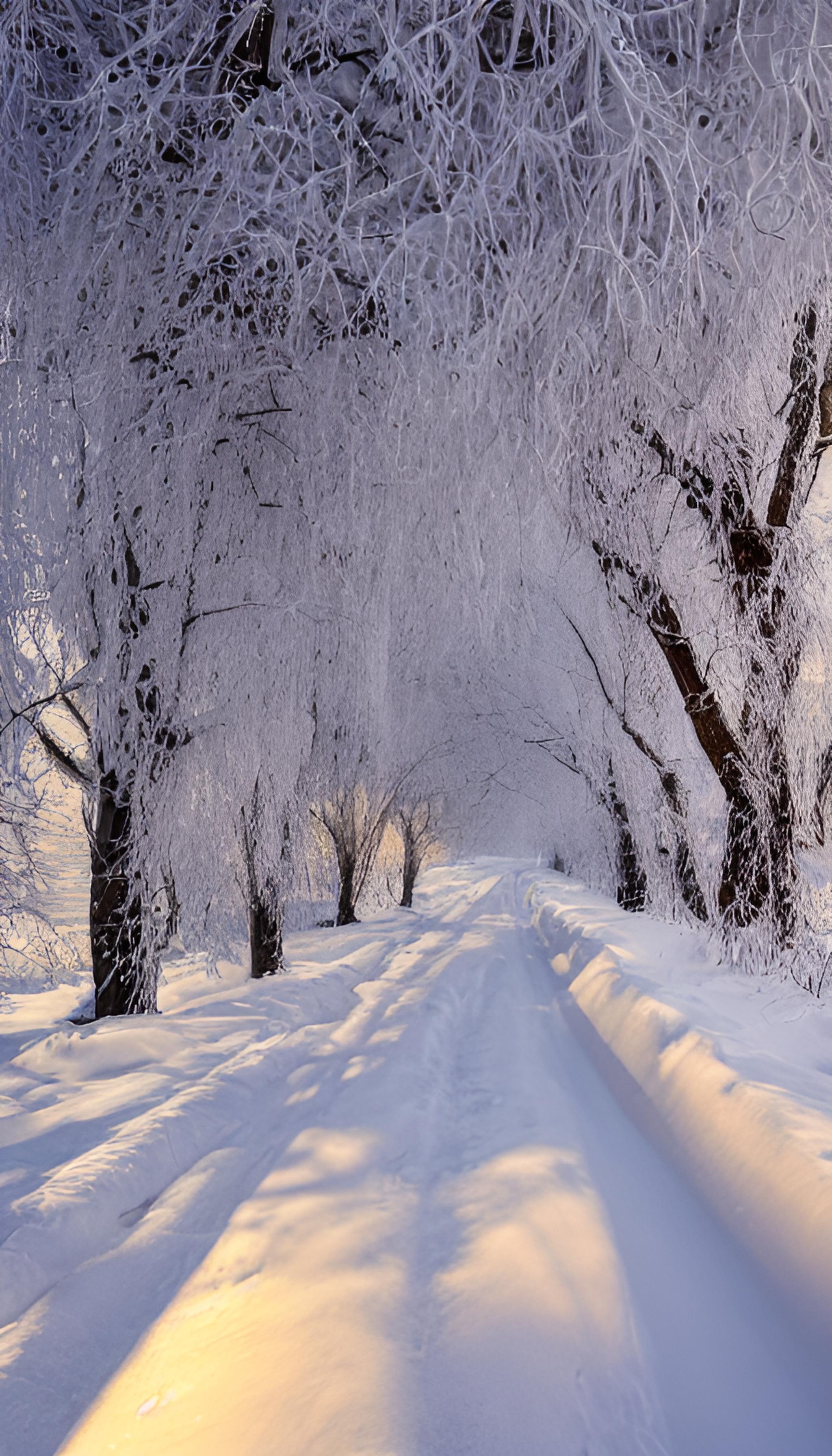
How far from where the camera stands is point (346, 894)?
14.4 metres

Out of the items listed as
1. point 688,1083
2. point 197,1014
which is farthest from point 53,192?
point 197,1014

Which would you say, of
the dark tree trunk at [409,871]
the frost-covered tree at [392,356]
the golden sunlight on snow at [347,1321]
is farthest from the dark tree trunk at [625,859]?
Answer: the golden sunlight on snow at [347,1321]

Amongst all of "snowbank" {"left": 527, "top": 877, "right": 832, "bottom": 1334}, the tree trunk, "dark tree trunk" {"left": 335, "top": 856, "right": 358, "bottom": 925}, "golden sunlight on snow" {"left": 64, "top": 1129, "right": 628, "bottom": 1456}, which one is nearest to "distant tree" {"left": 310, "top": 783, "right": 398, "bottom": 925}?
"dark tree trunk" {"left": 335, "top": 856, "right": 358, "bottom": 925}

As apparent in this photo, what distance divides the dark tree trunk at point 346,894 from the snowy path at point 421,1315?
11.1 meters

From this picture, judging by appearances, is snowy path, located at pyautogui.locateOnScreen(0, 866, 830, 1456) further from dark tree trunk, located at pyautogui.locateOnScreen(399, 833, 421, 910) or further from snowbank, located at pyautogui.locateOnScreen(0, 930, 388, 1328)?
dark tree trunk, located at pyautogui.locateOnScreen(399, 833, 421, 910)

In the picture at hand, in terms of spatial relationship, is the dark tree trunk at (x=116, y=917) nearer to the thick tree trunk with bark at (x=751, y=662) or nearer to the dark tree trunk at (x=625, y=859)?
the thick tree trunk with bark at (x=751, y=662)

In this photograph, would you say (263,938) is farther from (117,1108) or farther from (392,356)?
(392,356)

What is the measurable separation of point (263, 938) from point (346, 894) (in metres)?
6.48

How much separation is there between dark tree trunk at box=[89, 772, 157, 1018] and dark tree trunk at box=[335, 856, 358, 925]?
9.05 m

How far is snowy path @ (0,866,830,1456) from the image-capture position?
1.53 metres

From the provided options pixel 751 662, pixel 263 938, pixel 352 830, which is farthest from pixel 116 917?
pixel 352 830

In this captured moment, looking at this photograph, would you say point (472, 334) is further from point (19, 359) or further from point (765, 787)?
point (765, 787)

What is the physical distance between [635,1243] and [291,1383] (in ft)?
3.83

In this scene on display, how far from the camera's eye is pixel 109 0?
2305mm
